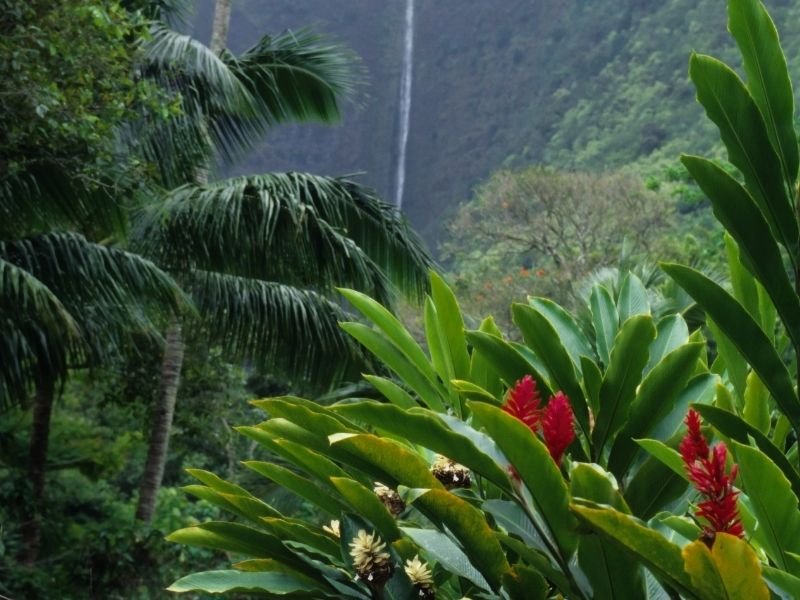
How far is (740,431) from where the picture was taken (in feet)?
5.00

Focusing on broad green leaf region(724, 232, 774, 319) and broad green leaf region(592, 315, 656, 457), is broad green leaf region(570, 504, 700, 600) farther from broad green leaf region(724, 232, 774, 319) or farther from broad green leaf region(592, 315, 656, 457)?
broad green leaf region(724, 232, 774, 319)

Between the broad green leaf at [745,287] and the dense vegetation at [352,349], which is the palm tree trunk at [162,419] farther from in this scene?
the broad green leaf at [745,287]

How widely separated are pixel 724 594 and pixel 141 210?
756cm

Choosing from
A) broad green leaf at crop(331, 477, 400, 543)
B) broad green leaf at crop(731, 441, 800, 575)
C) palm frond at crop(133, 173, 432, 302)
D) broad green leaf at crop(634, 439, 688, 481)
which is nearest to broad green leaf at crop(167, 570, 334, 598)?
broad green leaf at crop(331, 477, 400, 543)

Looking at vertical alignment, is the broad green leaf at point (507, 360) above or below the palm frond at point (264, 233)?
below

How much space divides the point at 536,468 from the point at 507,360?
1.68ft

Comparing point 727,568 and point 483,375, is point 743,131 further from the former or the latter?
point 483,375

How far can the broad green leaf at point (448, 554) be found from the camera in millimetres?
1532

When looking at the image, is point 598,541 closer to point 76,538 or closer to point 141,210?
point 141,210

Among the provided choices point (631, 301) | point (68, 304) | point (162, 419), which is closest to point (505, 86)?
point (162, 419)

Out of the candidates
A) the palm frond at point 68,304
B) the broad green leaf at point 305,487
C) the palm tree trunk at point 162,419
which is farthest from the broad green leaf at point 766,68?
the palm tree trunk at point 162,419

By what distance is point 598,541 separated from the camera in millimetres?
1354

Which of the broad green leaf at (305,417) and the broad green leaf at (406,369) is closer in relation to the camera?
the broad green leaf at (305,417)

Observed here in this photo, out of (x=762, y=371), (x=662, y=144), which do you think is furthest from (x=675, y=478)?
(x=662, y=144)
